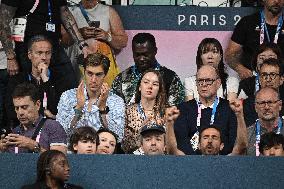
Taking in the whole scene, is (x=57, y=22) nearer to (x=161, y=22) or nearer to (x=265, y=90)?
(x=161, y=22)

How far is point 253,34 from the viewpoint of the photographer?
14.3m

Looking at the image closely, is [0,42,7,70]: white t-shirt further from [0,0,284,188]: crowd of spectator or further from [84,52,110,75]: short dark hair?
[84,52,110,75]: short dark hair

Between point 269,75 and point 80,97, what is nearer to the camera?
point 80,97

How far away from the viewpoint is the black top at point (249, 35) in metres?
14.3

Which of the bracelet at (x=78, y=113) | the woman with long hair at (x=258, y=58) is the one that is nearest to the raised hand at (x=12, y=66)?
the bracelet at (x=78, y=113)

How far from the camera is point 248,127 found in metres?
12.8

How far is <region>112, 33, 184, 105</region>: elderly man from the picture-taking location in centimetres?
1385

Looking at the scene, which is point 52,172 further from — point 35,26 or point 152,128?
point 35,26

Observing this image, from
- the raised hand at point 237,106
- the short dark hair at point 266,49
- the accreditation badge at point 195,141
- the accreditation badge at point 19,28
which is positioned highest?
the accreditation badge at point 19,28

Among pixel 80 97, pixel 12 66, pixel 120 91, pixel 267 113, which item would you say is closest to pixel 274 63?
pixel 267 113

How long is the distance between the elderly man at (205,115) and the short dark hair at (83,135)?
98cm

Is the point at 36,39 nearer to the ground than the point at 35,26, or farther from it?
nearer to the ground

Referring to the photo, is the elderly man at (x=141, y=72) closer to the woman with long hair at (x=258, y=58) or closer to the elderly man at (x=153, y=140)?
the woman with long hair at (x=258, y=58)

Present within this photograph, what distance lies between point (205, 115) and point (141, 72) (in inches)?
44.4
